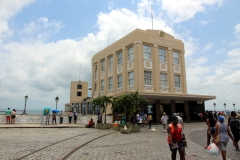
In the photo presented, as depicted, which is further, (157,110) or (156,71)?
(156,71)

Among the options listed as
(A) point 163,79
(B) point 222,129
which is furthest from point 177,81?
(B) point 222,129

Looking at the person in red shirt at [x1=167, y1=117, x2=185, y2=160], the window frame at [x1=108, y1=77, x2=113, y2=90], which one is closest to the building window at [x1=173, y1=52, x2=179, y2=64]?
the window frame at [x1=108, y1=77, x2=113, y2=90]

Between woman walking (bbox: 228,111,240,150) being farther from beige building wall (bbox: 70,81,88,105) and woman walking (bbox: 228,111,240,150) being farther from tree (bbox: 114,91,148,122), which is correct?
beige building wall (bbox: 70,81,88,105)

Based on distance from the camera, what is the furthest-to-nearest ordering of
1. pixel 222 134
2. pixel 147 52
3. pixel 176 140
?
1. pixel 147 52
2. pixel 222 134
3. pixel 176 140

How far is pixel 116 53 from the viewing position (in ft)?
108

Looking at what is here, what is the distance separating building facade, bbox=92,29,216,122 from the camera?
28359mm

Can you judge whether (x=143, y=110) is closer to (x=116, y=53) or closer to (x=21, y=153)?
(x=116, y=53)

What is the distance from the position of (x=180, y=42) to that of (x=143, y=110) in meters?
12.6

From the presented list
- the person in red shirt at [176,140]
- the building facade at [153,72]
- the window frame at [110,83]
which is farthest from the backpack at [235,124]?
the window frame at [110,83]

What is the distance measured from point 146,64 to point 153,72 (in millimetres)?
1469

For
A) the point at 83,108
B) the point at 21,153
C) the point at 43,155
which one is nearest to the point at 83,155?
the point at 43,155

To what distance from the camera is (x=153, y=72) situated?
2938 cm

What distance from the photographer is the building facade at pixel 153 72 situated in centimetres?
2836

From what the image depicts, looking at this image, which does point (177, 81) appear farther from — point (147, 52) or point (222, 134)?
point (222, 134)
